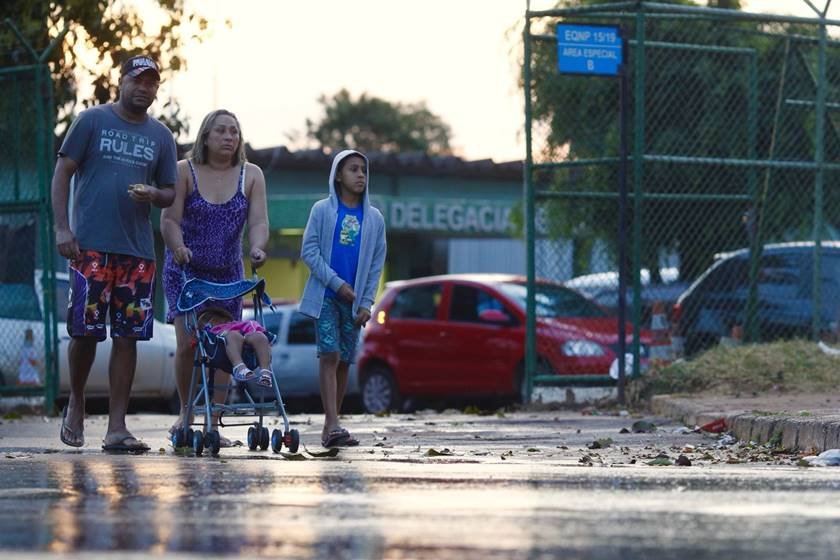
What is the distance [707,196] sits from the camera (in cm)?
1430

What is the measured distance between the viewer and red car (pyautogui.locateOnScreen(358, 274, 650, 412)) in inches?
695

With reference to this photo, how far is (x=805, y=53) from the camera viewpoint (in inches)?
619

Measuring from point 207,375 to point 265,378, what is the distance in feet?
2.08

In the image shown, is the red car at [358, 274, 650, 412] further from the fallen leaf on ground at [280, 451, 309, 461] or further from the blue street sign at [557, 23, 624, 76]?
the fallen leaf on ground at [280, 451, 309, 461]

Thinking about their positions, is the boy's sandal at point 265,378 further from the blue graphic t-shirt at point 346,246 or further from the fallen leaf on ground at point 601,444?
the fallen leaf on ground at point 601,444

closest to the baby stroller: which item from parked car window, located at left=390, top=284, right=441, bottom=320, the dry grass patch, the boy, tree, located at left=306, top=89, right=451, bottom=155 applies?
the boy

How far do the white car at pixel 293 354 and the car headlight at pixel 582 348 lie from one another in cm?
607

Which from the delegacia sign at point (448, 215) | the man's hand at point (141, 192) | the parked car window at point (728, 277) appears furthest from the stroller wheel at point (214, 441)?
the delegacia sign at point (448, 215)

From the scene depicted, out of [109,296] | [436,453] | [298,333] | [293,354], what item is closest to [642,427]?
[436,453]

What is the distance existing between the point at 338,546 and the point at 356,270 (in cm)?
525

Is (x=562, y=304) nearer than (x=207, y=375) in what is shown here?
No

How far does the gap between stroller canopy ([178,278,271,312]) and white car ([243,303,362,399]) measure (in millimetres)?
11574

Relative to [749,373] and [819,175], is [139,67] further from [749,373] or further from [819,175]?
[819,175]

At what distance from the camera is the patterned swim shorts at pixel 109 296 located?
9.30 m
